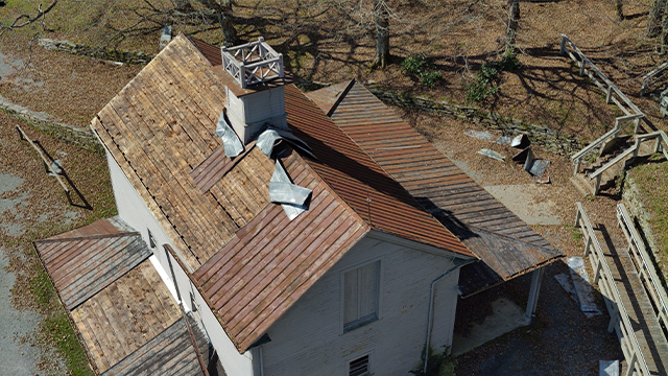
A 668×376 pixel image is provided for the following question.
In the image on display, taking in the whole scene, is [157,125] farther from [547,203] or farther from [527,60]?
[527,60]

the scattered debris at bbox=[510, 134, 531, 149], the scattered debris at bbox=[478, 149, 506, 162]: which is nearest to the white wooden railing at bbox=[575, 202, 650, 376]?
the scattered debris at bbox=[478, 149, 506, 162]

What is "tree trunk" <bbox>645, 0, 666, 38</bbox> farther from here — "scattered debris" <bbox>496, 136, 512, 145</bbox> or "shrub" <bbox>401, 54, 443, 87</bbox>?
"shrub" <bbox>401, 54, 443, 87</bbox>

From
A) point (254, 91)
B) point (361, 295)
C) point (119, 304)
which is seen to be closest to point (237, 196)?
point (254, 91)

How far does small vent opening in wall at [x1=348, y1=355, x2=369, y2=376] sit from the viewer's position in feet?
53.9

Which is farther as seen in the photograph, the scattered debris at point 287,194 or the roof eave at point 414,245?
the scattered debris at point 287,194

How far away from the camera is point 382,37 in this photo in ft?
98.3

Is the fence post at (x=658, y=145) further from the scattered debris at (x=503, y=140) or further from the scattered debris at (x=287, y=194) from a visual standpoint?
the scattered debris at (x=287, y=194)

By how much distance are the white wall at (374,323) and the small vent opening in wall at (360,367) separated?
6.9 inches

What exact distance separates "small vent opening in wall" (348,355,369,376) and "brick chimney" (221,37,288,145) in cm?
654

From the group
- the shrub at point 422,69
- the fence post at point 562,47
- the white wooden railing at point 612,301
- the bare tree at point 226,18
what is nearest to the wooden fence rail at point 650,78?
the fence post at point 562,47

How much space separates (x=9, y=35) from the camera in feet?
125

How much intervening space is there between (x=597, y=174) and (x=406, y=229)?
41.8ft

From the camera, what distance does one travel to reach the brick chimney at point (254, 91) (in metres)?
15.2

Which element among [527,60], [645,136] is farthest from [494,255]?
[527,60]
